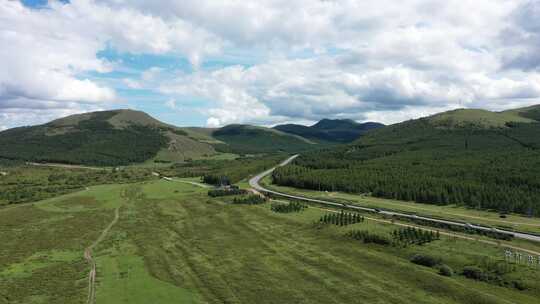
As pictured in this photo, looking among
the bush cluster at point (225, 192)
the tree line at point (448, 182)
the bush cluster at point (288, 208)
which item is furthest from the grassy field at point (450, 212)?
the bush cluster at point (225, 192)

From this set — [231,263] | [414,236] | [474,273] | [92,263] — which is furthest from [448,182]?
[92,263]

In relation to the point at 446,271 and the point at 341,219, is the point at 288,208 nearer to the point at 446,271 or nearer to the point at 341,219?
the point at 341,219

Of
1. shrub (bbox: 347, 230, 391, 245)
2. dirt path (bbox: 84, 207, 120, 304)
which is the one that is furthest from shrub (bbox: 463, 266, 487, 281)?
dirt path (bbox: 84, 207, 120, 304)

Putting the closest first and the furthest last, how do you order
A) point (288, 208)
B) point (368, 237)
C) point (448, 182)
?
point (368, 237) → point (288, 208) → point (448, 182)

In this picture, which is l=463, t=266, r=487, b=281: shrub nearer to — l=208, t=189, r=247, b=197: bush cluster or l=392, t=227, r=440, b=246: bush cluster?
l=392, t=227, r=440, b=246: bush cluster

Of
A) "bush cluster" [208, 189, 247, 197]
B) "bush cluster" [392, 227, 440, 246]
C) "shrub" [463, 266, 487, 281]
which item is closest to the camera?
"shrub" [463, 266, 487, 281]

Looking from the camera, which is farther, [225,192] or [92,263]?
[225,192]
